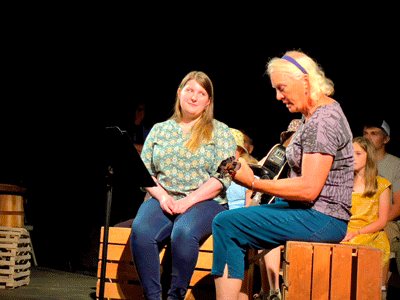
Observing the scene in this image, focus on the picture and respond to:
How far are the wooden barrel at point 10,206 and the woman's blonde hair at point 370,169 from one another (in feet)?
9.60

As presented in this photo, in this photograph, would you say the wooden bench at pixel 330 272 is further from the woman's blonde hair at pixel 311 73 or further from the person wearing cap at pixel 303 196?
the woman's blonde hair at pixel 311 73

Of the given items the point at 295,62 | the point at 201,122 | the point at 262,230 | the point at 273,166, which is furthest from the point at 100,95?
the point at 262,230

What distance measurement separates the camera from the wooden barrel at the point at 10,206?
418cm

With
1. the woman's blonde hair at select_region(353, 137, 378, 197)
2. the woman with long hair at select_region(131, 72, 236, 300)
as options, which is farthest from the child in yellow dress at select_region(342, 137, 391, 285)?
the woman with long hair at select_region(131, 72, 236, 300)

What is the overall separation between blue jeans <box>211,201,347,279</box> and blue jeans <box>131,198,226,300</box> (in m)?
0.53

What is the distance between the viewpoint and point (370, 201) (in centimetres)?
361

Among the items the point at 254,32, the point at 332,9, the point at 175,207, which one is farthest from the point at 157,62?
the point at 175,207

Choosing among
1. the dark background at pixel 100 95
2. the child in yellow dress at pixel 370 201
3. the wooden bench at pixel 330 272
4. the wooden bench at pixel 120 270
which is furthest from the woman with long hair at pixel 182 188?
the dark background at pixel 100 95

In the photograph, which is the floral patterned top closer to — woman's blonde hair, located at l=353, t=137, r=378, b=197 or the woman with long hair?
the woman with long hair

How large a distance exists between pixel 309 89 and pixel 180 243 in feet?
3.62

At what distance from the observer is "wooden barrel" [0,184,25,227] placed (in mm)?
4176

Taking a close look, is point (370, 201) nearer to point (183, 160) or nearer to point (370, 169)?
point (370, 169)

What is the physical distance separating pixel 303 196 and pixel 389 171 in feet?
7.77

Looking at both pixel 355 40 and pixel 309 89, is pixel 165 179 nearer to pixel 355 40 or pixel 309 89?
pixel 309 89
